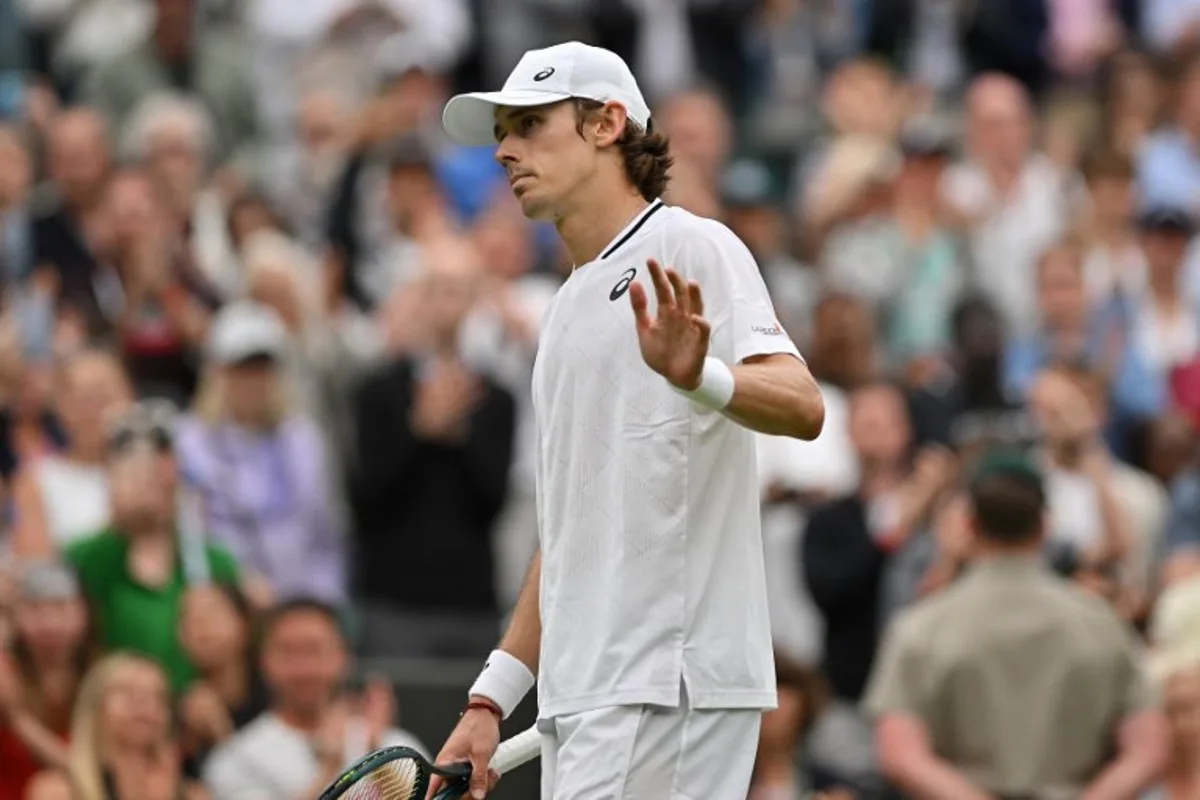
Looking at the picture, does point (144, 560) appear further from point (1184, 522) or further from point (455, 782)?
point (455, 782)

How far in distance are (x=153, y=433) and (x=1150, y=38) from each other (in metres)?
7.62

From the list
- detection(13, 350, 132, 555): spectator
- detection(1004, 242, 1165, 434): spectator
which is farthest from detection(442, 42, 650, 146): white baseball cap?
detection(1004, 242, 1165, 434): spectator

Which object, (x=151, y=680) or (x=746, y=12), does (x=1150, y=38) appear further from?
(x=151, y=680)

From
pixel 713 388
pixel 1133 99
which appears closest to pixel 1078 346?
pixel 1133 99

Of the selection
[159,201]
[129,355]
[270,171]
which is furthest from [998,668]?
[270,171]

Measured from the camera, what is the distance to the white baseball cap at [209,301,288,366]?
11039mm

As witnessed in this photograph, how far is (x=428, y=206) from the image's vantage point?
1309 cm

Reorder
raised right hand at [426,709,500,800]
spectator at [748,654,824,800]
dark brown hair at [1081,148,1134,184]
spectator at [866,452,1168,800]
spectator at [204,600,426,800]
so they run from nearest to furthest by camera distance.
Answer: raised right hand at [426,709,500,800] → spectator at [866,452,1168,800] → spectator at [204,600,426,800] → spectator at [748,654,824,800] → dark brown hair at [1081,148,1134,184]

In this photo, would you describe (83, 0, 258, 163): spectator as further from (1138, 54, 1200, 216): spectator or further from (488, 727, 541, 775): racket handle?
(488, 727, 541, 775): racket handle

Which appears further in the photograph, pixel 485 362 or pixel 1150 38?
pixel 1150 38

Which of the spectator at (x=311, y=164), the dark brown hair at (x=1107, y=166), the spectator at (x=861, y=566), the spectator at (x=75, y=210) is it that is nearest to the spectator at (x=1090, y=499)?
the spectator at (x=861, y=566)

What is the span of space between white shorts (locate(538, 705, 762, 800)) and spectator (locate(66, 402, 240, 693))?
476cm

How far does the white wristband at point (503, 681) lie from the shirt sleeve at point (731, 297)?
0.91 meters

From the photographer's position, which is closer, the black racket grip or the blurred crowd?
the black racket grip
